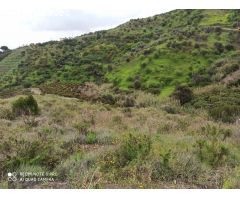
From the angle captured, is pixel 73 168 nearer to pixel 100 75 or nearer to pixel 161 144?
pixel 161 144

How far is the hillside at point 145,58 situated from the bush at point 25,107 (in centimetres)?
1582

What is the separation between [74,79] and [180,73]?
9787 mm

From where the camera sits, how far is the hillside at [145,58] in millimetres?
40469

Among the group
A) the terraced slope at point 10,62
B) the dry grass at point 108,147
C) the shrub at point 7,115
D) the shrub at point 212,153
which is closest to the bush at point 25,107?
the shrub at point 7,115

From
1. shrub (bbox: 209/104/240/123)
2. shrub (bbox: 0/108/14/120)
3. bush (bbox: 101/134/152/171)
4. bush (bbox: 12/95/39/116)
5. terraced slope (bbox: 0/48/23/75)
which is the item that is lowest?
terraced slope (bbox: 0/48/23/75)

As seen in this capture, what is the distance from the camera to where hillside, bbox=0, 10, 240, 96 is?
40469mm

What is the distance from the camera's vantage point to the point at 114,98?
104ft

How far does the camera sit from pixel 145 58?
46.7m

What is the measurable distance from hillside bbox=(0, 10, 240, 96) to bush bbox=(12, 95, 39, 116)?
51.9 feet

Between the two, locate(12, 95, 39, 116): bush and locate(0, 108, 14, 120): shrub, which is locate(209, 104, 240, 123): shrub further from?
locate(0, 108, 14, 120): shrub


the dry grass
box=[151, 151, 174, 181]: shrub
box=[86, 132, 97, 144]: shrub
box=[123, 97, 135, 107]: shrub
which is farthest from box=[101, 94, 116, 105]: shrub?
box=[151, 151, 174, 181]: shrub

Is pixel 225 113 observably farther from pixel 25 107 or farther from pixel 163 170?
pixel 163 170
